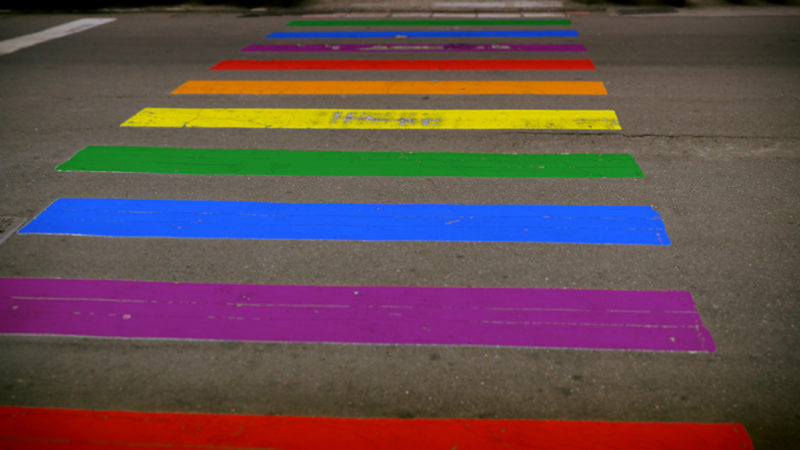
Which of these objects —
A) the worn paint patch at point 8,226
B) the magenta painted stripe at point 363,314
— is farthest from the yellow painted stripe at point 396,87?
the magenta painted stripe at point 363,314

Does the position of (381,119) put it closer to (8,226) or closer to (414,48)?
(414,48)

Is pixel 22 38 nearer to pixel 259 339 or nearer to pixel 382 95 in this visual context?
pixel 382 95

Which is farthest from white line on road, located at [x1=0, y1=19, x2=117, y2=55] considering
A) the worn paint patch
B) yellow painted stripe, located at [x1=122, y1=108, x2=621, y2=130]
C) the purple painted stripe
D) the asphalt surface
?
the worn paint patch

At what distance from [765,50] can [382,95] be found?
252 inches

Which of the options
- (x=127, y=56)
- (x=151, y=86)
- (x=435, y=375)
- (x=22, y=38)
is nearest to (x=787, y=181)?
(x=435, y=375)

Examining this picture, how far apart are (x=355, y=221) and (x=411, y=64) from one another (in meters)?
4.89

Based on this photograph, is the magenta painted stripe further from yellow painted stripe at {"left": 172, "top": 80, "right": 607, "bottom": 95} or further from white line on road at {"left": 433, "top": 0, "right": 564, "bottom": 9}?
white line on road at {"left": 433, "top": 0, "right": 564, "bottom": 9}

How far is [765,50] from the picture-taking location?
9.13m

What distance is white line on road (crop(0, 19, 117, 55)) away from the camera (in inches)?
411

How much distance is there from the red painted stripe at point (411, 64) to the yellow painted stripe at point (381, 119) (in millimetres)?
1925

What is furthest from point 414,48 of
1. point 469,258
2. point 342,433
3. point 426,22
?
point 342,433

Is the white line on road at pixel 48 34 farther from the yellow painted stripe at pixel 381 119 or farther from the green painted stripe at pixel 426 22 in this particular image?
the yellow painted stripe at pixel 381 119

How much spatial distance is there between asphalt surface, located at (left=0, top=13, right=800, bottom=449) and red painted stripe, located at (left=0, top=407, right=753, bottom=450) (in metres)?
0.07

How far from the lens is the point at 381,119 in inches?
276
